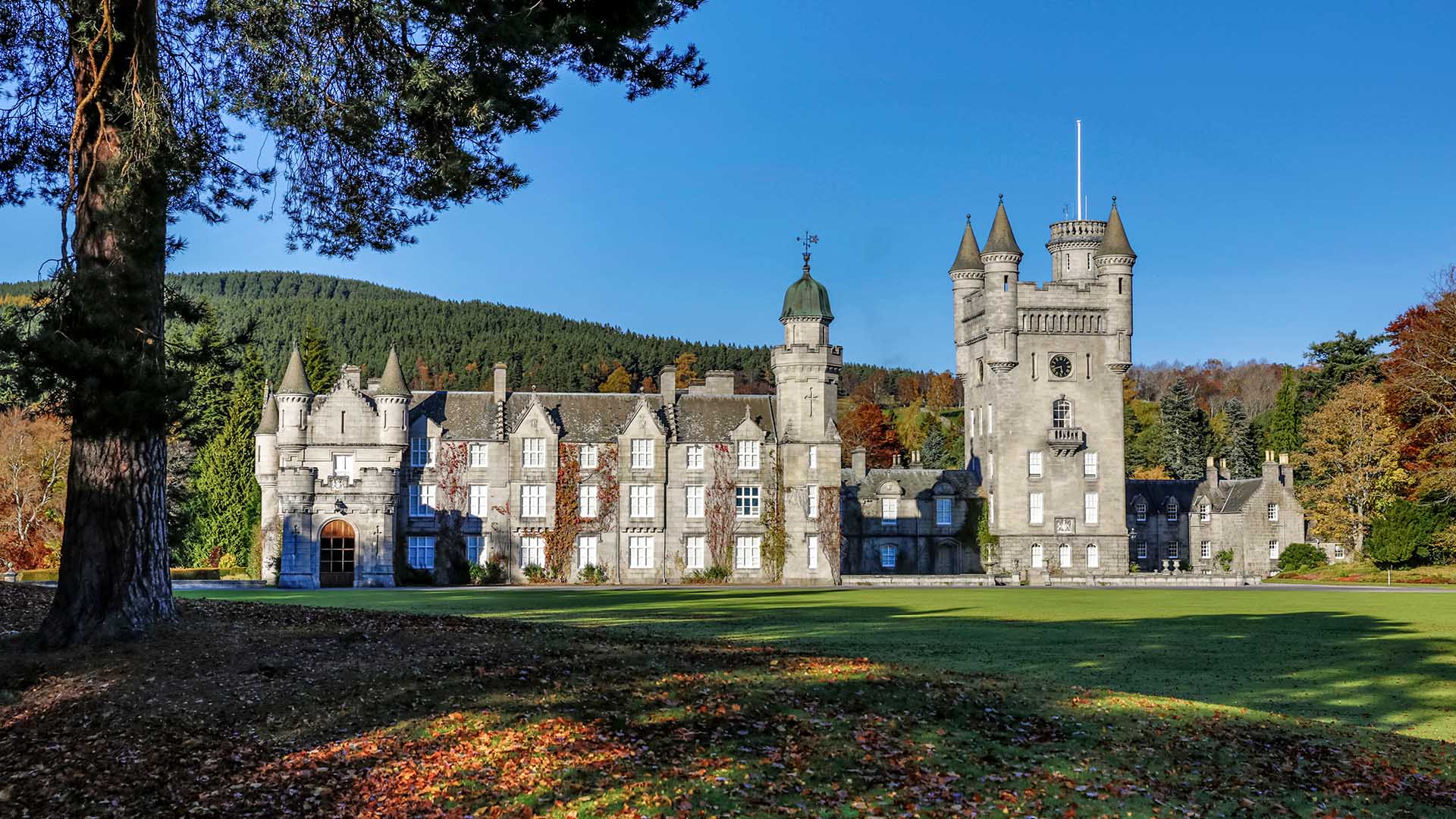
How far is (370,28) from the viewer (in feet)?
54.4

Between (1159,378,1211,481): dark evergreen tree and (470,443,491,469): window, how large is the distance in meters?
55.4

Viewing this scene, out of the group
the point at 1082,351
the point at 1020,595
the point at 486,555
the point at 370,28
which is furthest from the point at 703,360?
the point at 370,28

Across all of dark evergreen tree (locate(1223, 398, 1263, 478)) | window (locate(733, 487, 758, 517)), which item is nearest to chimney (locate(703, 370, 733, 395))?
window (locate(733, 487, 758, 517))

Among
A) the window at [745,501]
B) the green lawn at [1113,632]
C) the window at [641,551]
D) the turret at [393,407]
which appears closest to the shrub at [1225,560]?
the green lawn at [1113,632]

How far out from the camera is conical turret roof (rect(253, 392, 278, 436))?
5619cm

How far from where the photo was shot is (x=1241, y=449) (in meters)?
94.6

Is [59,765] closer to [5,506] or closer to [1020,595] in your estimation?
[1020,595]

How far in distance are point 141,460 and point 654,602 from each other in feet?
74.0

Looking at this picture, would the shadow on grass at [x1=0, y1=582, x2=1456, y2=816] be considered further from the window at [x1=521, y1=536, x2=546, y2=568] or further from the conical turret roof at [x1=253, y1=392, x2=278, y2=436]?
the window at [x1=521, y1=536, x2=546, y2=568]

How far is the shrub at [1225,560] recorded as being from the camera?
256 ft

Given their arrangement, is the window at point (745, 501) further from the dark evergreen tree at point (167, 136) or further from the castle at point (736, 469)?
the dark evergreen tree at point (167, 136)

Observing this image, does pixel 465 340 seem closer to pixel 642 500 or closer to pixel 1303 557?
pixel 642 500

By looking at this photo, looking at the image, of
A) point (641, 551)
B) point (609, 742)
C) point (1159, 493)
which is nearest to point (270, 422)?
point (641, 551)

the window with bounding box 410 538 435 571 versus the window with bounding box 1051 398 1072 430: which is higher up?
the window with bounding box 1051 398 1072 430
